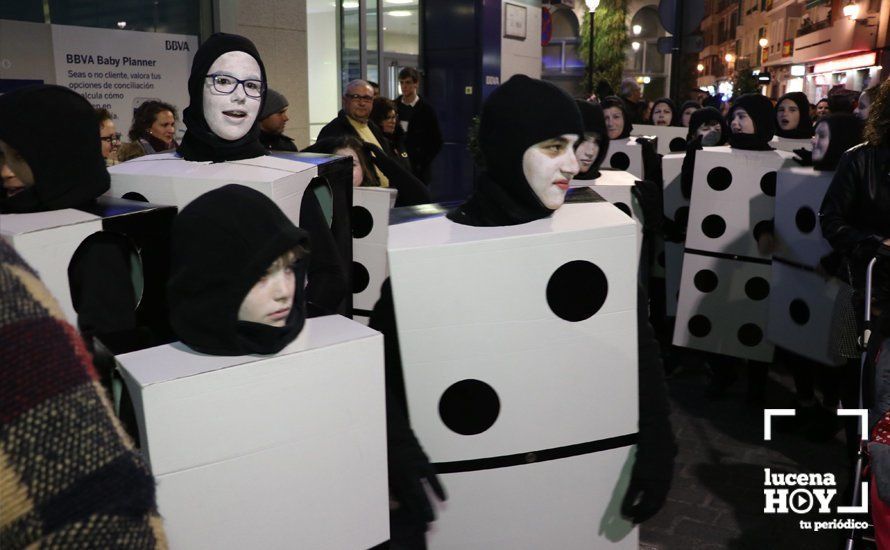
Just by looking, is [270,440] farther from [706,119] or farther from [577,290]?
[706,119]

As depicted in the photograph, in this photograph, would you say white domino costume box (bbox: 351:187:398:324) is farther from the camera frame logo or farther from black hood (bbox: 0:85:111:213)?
the camera frame logo

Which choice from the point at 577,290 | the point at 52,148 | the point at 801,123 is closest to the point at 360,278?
the point at 52,148

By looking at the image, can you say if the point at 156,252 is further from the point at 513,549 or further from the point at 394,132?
the point at 394,132

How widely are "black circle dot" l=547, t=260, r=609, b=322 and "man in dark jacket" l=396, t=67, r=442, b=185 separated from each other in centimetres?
764

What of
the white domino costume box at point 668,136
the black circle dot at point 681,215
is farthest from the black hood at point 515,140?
the white domino costume box at point 668,136

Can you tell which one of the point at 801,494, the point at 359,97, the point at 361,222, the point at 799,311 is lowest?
the point at 801,494

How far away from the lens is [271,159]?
3.11m

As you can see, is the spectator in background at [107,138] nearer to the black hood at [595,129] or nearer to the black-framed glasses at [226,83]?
the black-framed glasses at [226,83]

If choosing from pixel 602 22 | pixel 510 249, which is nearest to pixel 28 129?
pixel 510 249

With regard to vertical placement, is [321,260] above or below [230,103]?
below

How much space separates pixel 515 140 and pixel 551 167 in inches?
5.4

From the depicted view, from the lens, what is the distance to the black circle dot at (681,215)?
6.25m

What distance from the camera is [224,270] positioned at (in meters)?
1.88

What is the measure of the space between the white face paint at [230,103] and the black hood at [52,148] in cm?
51
